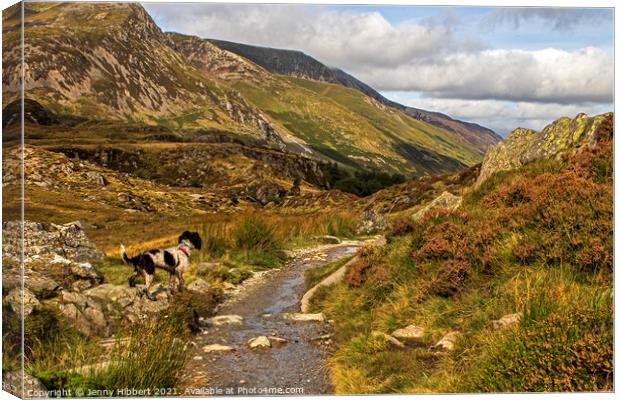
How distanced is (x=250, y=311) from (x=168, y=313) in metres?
1.88

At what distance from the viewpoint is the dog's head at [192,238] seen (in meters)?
11.6

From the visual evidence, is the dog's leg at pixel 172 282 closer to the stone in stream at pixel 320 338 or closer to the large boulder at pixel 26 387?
the stone in stream at pixel 320 338

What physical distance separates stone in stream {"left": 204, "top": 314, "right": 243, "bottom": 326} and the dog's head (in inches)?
58.1

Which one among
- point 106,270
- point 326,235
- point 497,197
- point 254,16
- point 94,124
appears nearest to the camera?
point 254,16

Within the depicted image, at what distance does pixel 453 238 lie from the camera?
11805mm

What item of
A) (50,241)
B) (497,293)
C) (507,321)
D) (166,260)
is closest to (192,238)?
(166,260)

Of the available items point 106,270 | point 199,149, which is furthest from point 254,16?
point 106,270

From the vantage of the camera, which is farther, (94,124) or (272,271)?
(94,124)

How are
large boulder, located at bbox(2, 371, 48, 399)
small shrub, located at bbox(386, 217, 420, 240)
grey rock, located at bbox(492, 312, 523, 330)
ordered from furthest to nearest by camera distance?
small shrub, located at bbox(386, 217, 420, 240) → grey rock, located at bbox(492, 312, 523, 330) → large boulder, located at bbox(2, 371, 48, 399)

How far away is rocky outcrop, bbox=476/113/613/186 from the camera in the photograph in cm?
1377

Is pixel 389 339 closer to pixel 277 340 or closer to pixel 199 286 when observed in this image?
pixel 277 340

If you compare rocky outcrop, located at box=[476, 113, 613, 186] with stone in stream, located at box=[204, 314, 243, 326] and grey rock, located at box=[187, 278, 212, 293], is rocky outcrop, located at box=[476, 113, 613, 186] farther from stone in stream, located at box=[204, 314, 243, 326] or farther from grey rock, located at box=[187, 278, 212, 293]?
grey rock, located at box=[187, 278, 212, 293]

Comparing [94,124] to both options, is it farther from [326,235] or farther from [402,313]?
[402,313]

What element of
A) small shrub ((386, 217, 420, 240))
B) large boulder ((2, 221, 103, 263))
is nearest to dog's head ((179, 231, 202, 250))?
large boulder ((2, 221, 103, 263))
